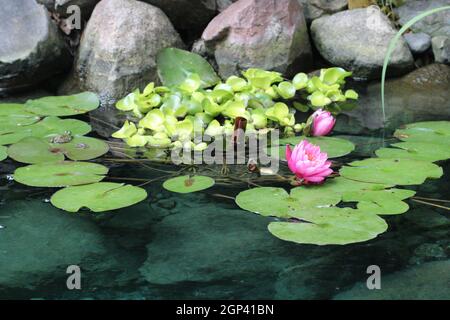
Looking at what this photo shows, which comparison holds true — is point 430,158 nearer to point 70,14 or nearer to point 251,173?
point 251,173

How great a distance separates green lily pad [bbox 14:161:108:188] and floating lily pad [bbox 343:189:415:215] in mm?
960

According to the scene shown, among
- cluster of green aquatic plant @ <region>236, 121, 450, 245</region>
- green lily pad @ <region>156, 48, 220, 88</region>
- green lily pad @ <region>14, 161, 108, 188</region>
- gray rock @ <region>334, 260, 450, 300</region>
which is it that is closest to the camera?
gray rock @ <region>334, 260, 450, 300</region>

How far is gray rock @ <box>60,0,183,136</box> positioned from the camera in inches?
147

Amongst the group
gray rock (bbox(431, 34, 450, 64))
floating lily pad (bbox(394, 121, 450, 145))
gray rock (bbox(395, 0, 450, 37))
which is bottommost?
floating lily pad (bbox(394, 121, 450, 145))

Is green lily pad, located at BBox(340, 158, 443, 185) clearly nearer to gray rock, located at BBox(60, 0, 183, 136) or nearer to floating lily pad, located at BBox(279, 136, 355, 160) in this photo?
floating lily pad, located at BBox(279, 136, 355, 160)

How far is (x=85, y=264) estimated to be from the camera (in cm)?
186

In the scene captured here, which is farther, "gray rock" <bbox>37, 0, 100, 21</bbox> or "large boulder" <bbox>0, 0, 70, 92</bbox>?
"gray rock" <bbox>37, 0, 100, 21</bbox>

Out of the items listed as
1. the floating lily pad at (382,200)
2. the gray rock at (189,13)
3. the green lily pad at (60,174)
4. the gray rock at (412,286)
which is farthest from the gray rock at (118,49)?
the gray rock at (412,286)

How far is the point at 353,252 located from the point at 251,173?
0.71m

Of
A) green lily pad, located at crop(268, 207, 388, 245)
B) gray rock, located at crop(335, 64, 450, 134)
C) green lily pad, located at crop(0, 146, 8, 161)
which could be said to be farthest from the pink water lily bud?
green lily pad, located at crop(0, 146, 8, 161)

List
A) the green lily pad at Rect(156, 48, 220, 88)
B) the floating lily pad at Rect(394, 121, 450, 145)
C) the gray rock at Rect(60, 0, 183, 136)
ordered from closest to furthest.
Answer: the floating lily pad at Rect(394, 121, 450, 145) < the green lily pad at Rect(156, 48, 220, 88) < the gray rock at Rect(60, 0, 183, 136)
